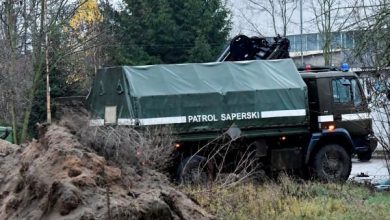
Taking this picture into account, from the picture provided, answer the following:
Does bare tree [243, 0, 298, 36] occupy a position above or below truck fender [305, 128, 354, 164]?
above

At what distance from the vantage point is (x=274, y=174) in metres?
16.3

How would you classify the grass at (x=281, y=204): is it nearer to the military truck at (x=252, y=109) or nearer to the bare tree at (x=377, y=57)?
the bare tree at (x=377, y=57)

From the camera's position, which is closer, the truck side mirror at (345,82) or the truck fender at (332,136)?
the truck fender at (332,136)

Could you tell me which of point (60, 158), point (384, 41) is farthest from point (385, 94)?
point (60, 158)

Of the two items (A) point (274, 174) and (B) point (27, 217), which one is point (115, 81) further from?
(B) point (27, 217)

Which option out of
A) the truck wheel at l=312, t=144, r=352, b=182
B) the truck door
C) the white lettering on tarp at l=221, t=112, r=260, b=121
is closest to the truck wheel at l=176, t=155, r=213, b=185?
the white lettering on tarp at l=221, t=112, r=260, b=121

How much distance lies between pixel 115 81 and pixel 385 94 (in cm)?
701

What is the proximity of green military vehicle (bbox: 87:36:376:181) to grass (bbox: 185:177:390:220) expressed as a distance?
4.12 meters

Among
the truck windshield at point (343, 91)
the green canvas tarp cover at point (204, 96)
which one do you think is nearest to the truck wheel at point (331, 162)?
the green canvas tarp cover at point (204, 96)

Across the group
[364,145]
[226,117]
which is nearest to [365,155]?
[364,145]

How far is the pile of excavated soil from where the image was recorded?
A: 5.79 m

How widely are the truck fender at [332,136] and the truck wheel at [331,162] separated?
235 mm

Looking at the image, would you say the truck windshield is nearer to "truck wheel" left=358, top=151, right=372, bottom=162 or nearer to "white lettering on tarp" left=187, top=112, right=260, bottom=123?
"truck wheel" left=358, top=151, right=372, bottom=162

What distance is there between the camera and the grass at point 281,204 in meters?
8.84
